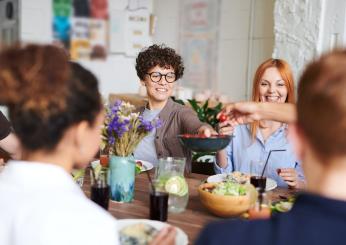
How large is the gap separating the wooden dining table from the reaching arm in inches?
13.5

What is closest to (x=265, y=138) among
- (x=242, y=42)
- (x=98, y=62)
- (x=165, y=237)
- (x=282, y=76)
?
(x=282, y=76)

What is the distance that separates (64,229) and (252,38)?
3833 mm

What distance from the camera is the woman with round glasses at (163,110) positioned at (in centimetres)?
233

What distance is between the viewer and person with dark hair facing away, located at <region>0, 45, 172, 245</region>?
34.9 inches

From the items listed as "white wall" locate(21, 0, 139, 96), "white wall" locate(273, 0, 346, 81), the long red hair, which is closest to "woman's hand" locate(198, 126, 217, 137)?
the long red hair

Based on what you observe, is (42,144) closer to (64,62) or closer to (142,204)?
(64,62)

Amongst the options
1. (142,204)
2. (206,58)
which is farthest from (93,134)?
(206,58)

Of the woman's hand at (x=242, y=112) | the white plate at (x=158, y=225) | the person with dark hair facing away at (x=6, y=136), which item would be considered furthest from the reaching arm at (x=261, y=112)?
the person with dark hair facing away at (x=6, y=136)

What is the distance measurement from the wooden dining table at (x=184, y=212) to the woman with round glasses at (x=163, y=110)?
48 centimetres

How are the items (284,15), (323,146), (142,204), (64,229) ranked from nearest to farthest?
(323,146) < (64,229) < (142,204) < (284,15)

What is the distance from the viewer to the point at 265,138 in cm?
224

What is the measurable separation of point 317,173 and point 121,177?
0.97 metres

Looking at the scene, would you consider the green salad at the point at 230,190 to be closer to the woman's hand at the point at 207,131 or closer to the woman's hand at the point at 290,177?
the woman's hand at the point at 207,131

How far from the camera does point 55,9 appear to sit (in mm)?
4617
